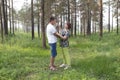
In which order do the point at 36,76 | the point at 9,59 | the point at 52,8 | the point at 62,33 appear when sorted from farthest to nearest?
the point at 52,8 → the point at 9,59 → the point at 62,33 → the point at 36,76

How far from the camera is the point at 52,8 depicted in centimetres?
5056

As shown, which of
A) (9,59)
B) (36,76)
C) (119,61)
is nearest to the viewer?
(36,76)

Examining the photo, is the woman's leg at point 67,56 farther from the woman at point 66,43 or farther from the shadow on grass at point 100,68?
the shadow on grass at point 100,68

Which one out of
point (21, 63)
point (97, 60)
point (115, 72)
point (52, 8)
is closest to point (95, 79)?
point (115, 72)

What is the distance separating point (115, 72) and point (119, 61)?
1.75 m

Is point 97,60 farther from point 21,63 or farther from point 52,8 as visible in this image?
point 52,8

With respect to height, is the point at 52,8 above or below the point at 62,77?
above

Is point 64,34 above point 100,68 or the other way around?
above

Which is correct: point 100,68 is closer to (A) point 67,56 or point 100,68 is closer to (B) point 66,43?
(A) point 67,56

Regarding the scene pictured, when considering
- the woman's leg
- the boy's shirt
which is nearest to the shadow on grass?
the woman's leg

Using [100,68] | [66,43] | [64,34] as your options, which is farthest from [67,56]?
[100,68]

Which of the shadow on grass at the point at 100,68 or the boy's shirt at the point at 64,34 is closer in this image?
the shadow on grass at the point at 100,68

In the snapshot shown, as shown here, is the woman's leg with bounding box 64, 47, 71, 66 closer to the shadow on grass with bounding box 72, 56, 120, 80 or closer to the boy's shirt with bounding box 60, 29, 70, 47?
the boy's shirt with bounding box 60, 29, 70, 47

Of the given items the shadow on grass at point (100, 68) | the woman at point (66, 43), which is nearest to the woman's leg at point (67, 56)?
the woman at point (66, 43)
